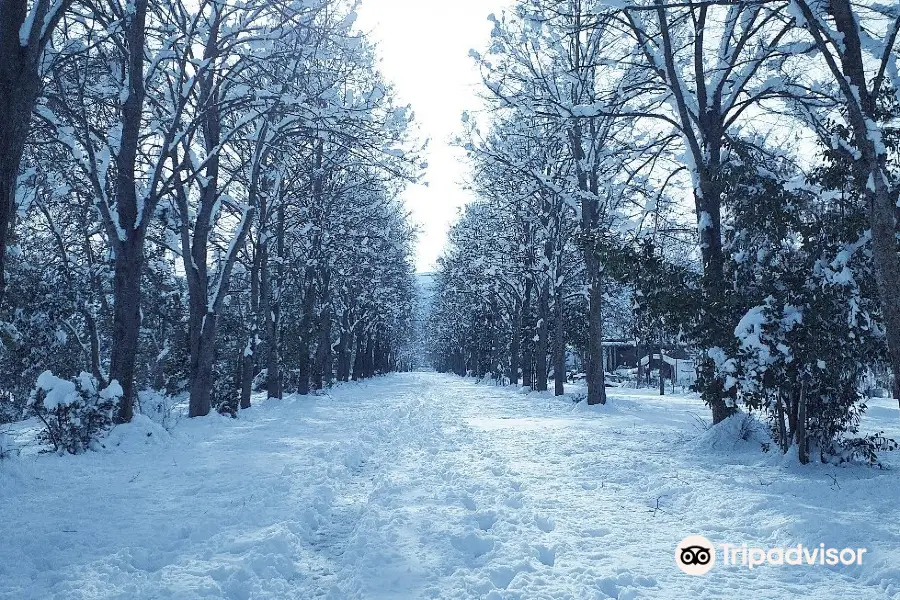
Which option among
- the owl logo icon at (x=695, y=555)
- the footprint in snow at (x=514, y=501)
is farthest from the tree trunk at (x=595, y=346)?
the owl logo icon at (x=695, y=555)

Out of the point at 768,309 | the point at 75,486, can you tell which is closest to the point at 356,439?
the point at 75,486

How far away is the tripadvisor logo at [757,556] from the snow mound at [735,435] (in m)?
4.79

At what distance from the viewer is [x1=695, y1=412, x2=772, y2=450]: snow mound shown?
916 centimetres

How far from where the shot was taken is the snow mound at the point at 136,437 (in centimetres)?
903

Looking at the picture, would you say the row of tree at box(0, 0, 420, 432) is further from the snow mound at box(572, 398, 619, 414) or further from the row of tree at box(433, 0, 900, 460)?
the snow mound at box(572, 398, 619, 414)

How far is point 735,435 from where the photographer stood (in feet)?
30.5

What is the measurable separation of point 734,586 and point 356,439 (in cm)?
777

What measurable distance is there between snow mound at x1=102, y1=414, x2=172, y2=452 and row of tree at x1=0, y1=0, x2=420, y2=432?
0.45 m

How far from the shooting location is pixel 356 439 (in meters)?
10.7

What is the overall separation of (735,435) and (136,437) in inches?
391

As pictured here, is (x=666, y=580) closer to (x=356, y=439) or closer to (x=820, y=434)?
(x=820, y=434)

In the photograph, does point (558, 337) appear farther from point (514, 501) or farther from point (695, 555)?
point (695, 555)

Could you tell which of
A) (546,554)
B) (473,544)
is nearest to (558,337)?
(473,544)

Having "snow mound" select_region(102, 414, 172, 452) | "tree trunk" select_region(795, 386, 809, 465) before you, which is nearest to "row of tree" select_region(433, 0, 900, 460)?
"tree trunk" select_region(795, 386, 809, 465)
